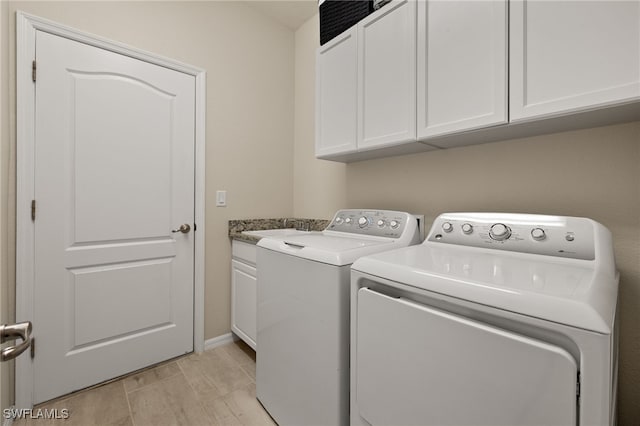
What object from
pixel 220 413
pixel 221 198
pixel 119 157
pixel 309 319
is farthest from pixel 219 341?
pixel 119 157

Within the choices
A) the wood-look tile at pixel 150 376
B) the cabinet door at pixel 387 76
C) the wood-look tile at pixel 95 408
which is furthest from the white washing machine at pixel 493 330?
the wood-look tile at pixel 150 376

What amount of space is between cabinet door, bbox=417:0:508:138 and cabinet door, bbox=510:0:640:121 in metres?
0.05

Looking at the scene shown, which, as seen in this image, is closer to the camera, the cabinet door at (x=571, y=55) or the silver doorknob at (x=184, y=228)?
the cabinet door at (x=571, y=55)

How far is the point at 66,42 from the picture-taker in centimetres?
159

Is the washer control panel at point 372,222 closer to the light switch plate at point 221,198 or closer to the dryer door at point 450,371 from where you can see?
the dryer door at point 450,371

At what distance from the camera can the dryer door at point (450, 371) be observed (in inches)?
24.7

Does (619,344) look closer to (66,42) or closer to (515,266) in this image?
(515,266)

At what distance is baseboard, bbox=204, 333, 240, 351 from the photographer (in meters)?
2.15

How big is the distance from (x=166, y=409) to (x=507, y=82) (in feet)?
7.20

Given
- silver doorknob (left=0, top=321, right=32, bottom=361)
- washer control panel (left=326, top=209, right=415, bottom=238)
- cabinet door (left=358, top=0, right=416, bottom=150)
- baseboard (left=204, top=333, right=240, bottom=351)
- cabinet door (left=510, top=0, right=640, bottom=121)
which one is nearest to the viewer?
Answer: silver doorknob (left=0, top=321, right=32, bottom=361)

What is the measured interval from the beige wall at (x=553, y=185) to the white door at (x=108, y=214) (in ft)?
4.53

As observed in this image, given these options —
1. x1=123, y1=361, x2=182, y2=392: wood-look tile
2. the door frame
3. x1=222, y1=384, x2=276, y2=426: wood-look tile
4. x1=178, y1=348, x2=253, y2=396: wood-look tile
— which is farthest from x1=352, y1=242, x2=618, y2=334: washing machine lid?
the door frame

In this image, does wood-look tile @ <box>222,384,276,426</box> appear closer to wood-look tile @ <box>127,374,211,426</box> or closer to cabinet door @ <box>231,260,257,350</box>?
wood-look tile @ <box>127,374,211,426</box>

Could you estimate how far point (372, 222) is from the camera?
5.35 feet
